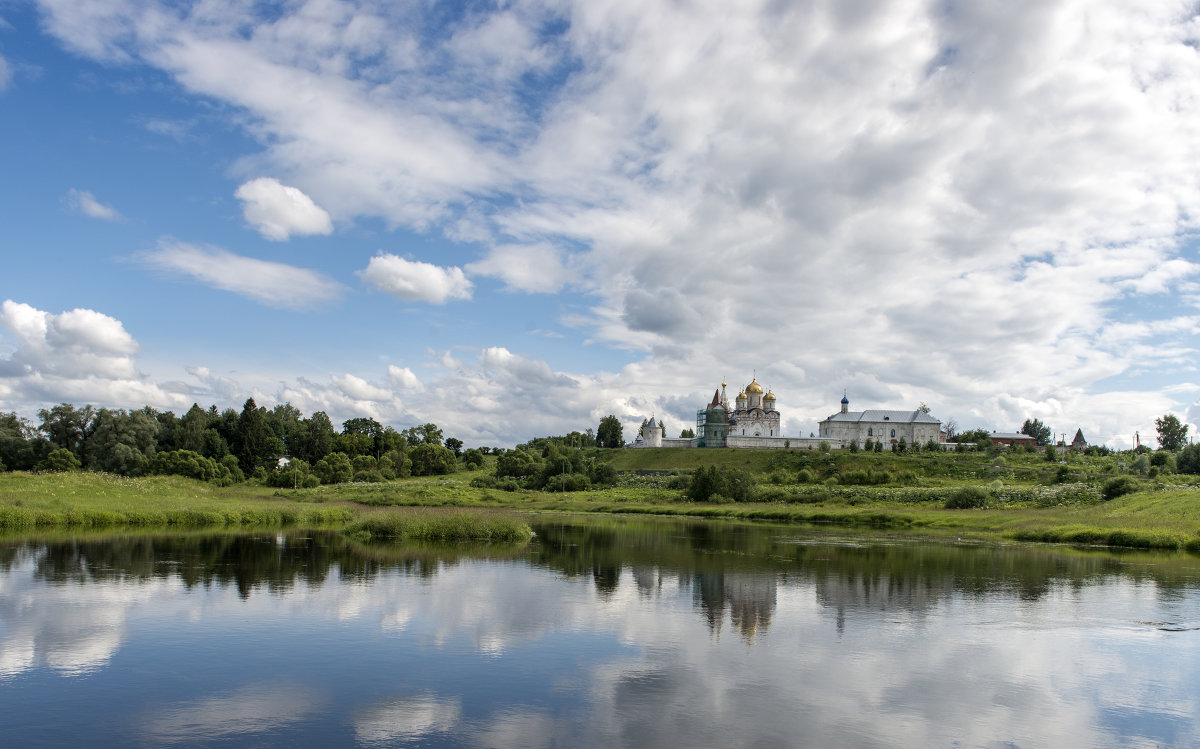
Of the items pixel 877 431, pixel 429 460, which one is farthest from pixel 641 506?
pixel 877 431

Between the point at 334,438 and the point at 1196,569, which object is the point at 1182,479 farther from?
the point at 334,438

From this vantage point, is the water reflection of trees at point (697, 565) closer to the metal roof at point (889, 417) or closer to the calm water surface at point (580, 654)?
the calm water surface at point (580, 654)

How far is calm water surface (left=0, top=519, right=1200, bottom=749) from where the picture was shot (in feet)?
38.5

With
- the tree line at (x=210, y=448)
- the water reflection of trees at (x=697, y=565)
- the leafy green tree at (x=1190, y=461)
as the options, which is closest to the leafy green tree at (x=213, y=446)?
the tree line at (x=210, y=448)

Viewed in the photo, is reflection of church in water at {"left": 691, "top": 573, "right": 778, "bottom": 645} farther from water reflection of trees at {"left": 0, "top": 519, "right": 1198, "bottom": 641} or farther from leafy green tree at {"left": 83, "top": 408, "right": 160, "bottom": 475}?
leafy green tree at {"left": 83, "top": 408, "right": 160, "bottom": 475}

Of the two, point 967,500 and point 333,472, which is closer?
point 967,500

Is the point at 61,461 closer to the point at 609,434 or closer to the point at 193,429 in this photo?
the point at 193,429

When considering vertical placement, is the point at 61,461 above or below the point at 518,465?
above

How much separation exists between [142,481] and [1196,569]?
59.5 metres

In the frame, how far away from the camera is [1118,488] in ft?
188

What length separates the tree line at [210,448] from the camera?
7988 centimetres

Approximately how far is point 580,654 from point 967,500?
51672mm

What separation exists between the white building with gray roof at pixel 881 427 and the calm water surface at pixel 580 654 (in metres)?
112

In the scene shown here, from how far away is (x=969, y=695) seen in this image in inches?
543
